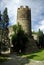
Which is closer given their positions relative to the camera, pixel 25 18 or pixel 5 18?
pixel 5 18

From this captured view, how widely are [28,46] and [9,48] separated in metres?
5.95

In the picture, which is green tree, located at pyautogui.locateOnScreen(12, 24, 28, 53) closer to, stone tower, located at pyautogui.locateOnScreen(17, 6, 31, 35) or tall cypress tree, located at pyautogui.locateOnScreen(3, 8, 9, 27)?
tall cypress tree, located at pyautogui.locateOnScreen(3, 8, 9, 27)

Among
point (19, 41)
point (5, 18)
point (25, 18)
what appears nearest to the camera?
point (19, 41)

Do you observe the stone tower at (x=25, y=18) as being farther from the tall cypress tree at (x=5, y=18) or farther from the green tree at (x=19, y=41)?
the green tree at (x=19, y=41)

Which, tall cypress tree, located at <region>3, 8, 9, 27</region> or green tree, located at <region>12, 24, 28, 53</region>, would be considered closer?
green tree, located at <region>12, 24, 28, 53</region>

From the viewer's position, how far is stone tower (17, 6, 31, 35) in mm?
62406

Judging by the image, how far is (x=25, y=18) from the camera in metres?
62.6

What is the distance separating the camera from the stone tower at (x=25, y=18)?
6241 cm

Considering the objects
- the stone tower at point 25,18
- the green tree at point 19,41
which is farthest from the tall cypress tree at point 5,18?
the green tree at point 19,41

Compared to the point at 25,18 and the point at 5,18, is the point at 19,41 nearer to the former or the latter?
the point at 5,18

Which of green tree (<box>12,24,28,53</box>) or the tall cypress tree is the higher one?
the tall cypress tree


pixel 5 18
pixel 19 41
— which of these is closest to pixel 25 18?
pixel 5 18

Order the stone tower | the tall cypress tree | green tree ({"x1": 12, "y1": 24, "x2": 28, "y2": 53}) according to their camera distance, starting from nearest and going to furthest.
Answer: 1. green tree ({"x1": 12, "y1": 24, "x2": 28, "y2": 53})
2. the tall cypress tree
3. the stone tower

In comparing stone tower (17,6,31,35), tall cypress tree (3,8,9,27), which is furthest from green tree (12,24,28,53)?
stone tower (17,6,31,35)
